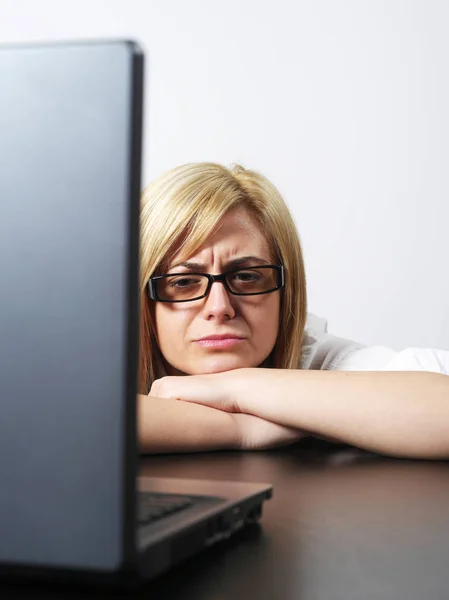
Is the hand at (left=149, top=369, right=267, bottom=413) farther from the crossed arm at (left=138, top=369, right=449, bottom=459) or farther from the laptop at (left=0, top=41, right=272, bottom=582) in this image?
the laptop at (left=0, top=41, right=272, bottom=582)

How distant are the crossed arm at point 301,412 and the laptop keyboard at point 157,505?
571 millimetres

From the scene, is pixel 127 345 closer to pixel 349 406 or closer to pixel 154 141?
pixel 349 406

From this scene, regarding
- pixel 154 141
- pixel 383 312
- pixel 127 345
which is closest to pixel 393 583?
pixel 127 345

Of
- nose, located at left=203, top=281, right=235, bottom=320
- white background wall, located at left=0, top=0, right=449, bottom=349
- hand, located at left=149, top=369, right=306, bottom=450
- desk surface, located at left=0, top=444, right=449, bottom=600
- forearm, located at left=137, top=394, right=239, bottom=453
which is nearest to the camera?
desk surface, located at left=0, top=444, right=449, bottom=600

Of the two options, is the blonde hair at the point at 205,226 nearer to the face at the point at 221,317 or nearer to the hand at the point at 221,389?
the face at the point at 221,317

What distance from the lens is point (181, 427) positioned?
1125 millimetres

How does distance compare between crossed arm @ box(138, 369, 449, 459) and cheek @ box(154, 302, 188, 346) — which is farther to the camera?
cheek @ box(154, 302, 188, 346)

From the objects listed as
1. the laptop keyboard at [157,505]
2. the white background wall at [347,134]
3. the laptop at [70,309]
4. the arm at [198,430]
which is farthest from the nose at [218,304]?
the white background wall at [347,134]

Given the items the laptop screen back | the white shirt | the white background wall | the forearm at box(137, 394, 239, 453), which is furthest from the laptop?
the white background wall

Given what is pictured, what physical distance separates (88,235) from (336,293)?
2855mm

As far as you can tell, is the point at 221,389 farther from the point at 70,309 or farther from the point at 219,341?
the point at 70,309

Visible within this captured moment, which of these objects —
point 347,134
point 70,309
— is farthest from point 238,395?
point 347,134

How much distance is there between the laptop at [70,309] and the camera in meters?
0.35

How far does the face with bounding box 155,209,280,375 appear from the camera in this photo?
1649mm
